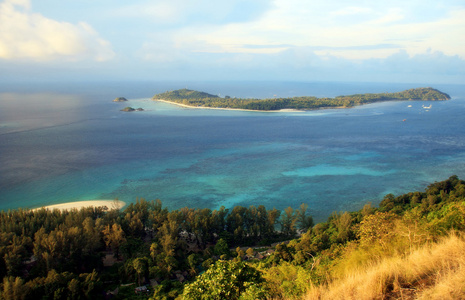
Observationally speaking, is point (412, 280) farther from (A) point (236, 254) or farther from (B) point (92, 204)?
(B) point (92, 204)

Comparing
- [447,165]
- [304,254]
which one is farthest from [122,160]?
[447,165]

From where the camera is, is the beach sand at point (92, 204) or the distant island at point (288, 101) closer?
the beach sand at point (92, 204)

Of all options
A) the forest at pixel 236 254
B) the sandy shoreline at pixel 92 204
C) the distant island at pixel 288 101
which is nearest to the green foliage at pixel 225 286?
the forest at pixel 236 254

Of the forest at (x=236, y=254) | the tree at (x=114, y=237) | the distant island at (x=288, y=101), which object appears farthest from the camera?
the distant island at (x=288, y=101)

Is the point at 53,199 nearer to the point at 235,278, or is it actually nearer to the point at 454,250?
the point at 235,278

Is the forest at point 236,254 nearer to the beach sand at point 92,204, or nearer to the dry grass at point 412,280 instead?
the dry grass at point 412,280

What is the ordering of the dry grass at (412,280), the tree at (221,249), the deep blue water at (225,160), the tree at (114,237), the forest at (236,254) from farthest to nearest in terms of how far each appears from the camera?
the deep blue water at (225,160) → the tree at (221,249) → the tree at (114,237) → the forest at (236,254) → the dry grass at (412,280)

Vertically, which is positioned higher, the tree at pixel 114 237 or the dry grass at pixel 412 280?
the dry grass at pixel 412 280

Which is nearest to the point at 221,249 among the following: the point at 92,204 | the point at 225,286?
the point at 225,286
